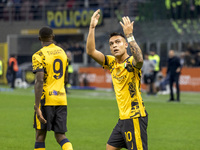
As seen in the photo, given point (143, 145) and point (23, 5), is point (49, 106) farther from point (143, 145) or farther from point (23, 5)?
point (23, 5)

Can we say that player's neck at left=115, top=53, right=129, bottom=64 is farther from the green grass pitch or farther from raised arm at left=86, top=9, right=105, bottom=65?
the green grass pitch

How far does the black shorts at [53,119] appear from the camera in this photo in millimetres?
7891

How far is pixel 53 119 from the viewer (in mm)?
7996

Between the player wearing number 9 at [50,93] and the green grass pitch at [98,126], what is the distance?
2.28m

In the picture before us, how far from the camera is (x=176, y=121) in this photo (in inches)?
578

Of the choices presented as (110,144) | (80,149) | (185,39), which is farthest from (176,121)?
(185,39)

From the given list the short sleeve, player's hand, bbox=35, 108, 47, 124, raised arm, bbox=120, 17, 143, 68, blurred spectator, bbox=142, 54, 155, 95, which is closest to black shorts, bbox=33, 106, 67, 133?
A: player's hand, bbox=35, 108, 47, 124

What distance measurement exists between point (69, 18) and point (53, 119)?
34966mm

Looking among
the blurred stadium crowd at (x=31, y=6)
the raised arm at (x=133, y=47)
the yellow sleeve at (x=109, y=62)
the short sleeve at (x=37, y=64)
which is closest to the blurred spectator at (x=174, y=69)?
the short sleeve at (x=37, y=64)

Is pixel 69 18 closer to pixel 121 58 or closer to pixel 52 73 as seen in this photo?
pixel 52 73

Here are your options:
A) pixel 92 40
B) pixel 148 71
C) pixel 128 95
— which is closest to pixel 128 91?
pixel 128 95

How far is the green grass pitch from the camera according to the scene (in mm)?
10688

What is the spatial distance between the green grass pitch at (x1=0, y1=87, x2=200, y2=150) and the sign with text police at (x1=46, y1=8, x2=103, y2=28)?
872 inches

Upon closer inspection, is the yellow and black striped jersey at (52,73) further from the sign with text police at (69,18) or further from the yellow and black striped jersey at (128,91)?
the sign with text police at (69,18)
